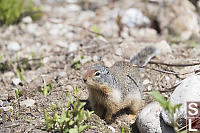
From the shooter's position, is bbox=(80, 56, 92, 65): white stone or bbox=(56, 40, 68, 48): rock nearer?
bbox=(80, 56, 92, 65): white stone

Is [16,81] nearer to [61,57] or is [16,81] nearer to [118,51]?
[61,57]

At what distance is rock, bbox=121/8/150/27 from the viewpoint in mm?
8008

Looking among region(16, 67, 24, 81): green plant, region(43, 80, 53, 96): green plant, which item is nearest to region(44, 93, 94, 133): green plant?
region(43, 80, 53, 96): green plant

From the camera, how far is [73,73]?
18.5 ft

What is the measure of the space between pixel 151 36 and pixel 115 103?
3.54m

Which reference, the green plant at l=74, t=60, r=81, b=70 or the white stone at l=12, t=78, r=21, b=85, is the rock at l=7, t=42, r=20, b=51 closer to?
the white stone at l=12, t=78, r=21, b=85

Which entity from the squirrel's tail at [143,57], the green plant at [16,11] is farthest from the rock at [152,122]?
the green plant at [16,11]

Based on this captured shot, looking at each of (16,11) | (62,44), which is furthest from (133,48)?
(16,11)

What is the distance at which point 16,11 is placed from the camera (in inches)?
305

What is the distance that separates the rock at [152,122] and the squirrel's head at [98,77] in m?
0.67

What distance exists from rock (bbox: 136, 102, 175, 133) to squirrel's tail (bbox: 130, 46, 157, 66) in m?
1.30

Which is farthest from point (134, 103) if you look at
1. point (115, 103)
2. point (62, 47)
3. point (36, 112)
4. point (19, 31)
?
point (19, 31)

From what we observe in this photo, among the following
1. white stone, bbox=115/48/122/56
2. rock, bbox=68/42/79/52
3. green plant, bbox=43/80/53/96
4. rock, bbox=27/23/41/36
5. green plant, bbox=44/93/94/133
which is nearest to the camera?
green plant, bbox=44/93/94/133

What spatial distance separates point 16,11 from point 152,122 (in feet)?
16.6
